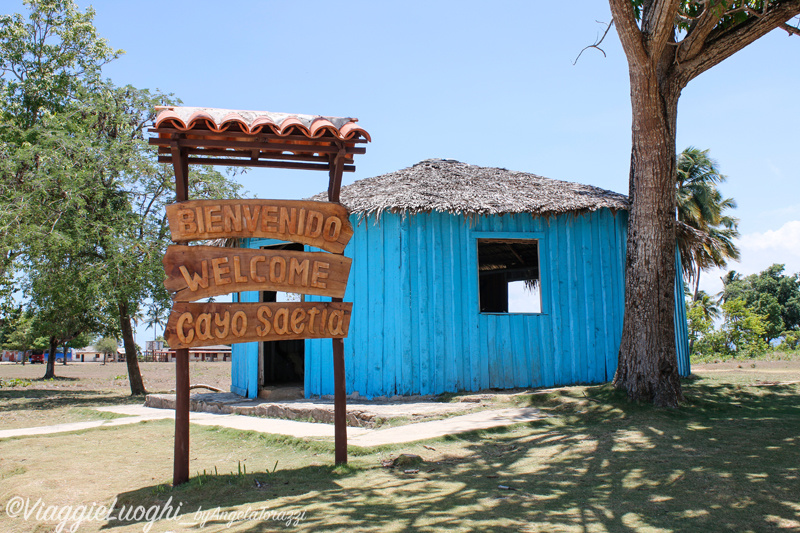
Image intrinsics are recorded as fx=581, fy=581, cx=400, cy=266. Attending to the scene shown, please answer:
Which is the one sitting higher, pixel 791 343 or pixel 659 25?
pixel 659 25

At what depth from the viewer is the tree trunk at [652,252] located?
7.69m

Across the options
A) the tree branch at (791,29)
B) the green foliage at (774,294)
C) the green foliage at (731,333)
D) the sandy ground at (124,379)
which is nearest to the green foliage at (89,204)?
the sandy ground at (124,379)

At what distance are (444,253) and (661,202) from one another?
3.74 meters

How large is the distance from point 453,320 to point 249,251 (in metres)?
5.53

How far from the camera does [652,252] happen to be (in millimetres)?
7863

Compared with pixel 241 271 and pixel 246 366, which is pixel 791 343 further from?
pixel 241 271

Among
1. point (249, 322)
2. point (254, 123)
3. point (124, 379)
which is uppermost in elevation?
point (254, 123)

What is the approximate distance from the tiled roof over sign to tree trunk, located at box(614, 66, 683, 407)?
14.3 ft

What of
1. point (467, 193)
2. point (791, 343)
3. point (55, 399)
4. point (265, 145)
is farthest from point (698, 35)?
point (791, 343)

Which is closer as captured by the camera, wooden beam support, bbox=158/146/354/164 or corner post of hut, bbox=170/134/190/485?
corner post of hut, bbox=170/134/190/485

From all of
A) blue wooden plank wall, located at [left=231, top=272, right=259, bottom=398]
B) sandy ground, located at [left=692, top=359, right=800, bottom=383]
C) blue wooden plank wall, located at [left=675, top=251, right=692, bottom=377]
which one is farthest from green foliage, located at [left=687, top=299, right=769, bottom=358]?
blue wooden plank wall, located at [left=231, top=272, right=259, bottom=398]

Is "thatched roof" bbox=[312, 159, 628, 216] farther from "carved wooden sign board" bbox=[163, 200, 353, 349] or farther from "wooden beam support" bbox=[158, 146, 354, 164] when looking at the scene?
"carved wooden sign board" bbox=[163, 200, 353, 349]

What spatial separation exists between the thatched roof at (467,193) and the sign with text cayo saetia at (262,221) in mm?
4477

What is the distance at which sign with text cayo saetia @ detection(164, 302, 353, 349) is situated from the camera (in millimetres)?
5086
